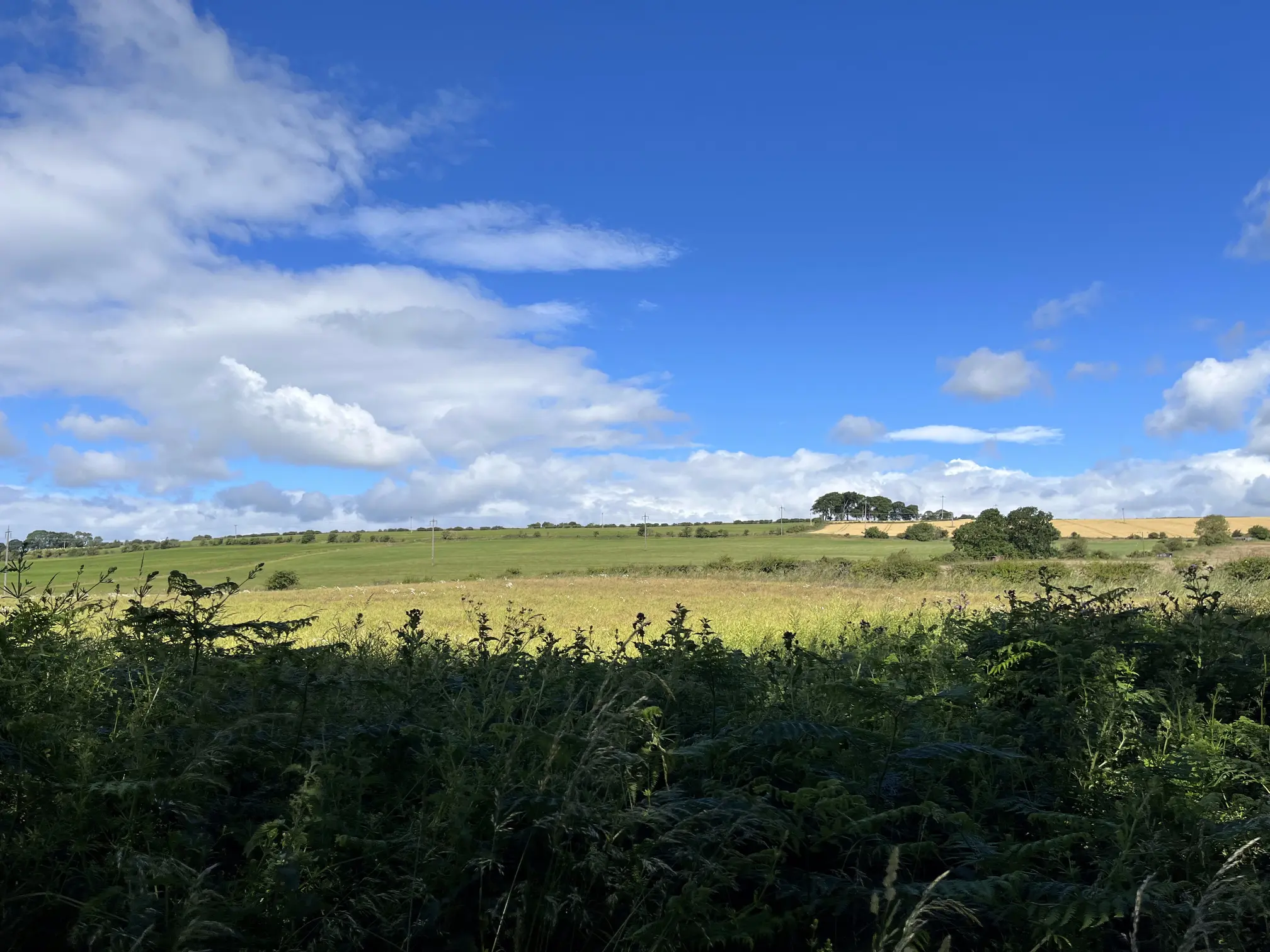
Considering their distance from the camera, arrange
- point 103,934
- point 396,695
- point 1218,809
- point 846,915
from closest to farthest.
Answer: point 103,934 < point 846,915 < point 1218,809 < point 396,695

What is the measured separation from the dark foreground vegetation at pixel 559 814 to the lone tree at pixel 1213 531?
78.2 metres

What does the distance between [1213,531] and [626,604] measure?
72966 mm

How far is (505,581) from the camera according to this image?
50.4 m

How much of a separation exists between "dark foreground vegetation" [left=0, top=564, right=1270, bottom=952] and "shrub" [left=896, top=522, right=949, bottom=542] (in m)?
93.2

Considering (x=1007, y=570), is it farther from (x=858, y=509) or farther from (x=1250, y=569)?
(x=858, y=509)

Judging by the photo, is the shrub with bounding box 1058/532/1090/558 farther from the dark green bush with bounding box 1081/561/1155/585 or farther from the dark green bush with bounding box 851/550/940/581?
the dark green bush with bounding box 851/550/940/581

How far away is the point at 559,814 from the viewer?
274 cm

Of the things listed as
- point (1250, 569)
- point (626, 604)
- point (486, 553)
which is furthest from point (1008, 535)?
point (486, 553)

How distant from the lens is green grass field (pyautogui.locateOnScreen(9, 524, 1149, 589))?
7162cm

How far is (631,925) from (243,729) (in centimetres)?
205

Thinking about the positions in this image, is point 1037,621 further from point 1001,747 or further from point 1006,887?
point 1006,887

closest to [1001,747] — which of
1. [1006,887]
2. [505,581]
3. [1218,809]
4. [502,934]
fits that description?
[1218,809]


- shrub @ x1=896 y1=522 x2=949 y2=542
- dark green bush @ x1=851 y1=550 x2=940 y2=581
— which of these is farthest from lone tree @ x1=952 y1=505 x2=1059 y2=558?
shrub @ x1=896 y1=522 x2=949 y2=542

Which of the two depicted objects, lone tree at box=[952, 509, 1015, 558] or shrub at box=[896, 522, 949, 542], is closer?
lone tree at box=[952, 509, 1015, 558]
